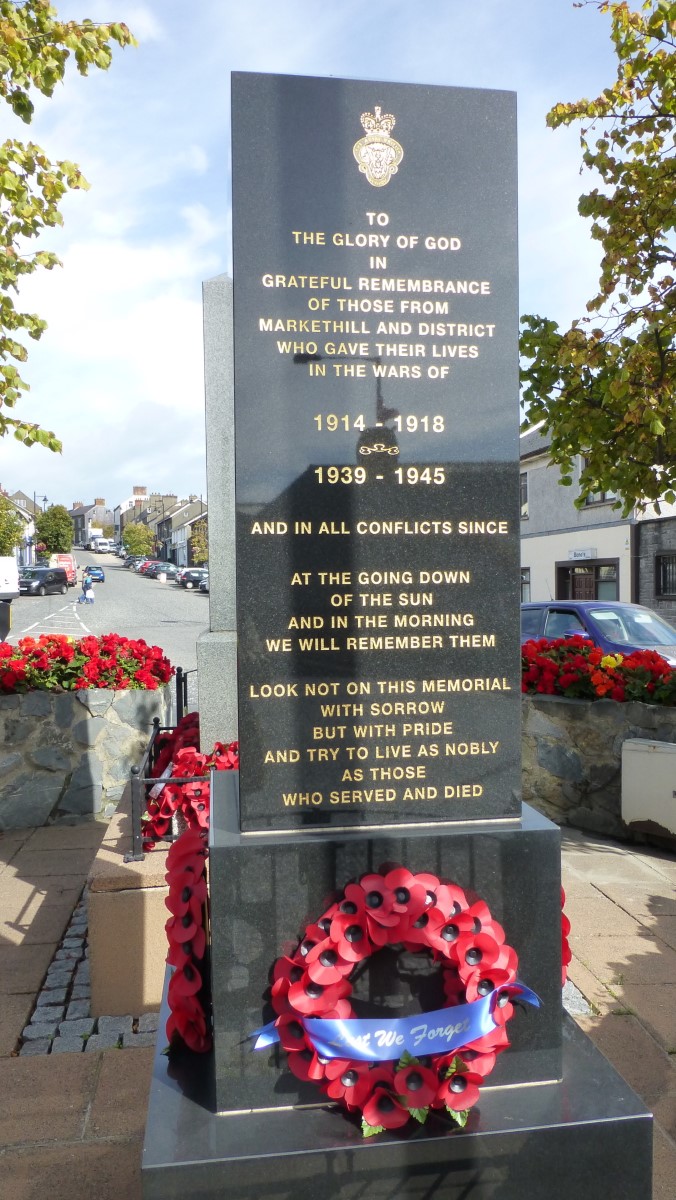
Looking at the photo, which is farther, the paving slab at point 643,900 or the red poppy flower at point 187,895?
the paving slab at point 643,900

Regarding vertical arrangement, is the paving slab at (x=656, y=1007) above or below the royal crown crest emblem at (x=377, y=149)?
below

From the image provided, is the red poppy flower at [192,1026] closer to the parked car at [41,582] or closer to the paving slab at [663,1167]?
the paving slab at [663,1167]

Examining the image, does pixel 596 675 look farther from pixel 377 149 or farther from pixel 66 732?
pixel 377 149

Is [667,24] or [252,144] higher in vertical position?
[667,24]

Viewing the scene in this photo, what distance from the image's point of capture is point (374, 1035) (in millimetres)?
2307

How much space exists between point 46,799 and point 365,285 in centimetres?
524

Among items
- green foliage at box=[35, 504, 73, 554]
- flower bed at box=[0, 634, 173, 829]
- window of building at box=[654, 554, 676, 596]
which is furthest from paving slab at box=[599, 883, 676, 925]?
green foliage at box=[35, 504, 73, 554]

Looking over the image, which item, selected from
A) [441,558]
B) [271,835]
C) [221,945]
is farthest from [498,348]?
[221,945]

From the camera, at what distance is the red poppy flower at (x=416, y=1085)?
2230 mm

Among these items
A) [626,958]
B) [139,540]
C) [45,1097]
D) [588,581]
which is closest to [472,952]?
[45,1097]

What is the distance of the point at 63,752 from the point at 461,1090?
4959 millimetres

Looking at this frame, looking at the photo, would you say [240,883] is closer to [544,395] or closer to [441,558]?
[441,558]

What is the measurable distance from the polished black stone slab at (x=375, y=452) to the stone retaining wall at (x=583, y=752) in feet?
13.4

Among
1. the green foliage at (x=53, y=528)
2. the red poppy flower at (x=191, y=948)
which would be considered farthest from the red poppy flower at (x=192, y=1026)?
the green foliage at (x=53, y=528)
